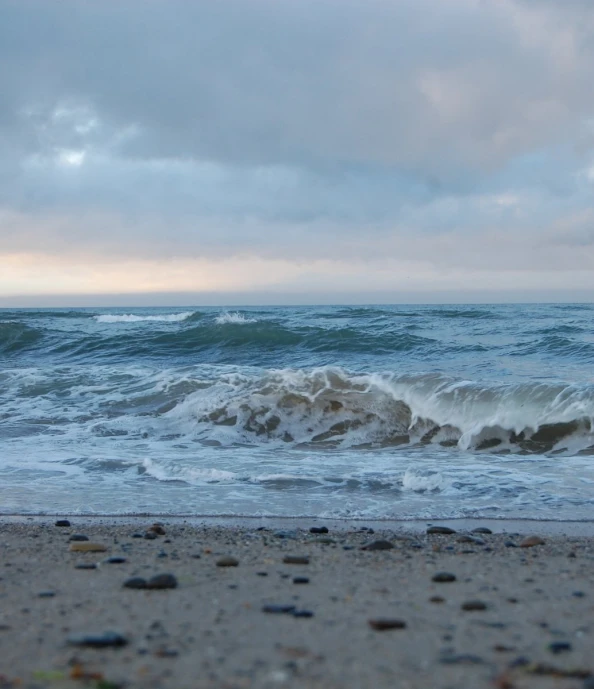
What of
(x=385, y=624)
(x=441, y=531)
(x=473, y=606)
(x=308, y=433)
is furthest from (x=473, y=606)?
(x=308, y=433)

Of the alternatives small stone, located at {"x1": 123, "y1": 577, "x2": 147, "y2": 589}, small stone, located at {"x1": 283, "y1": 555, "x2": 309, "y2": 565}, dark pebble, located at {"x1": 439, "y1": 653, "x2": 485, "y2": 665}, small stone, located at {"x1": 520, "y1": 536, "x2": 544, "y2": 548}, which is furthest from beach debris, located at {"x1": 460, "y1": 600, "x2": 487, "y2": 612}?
small stone, located at {"x1": 520, "y1": 536, "x2": 544, "y2": 548}

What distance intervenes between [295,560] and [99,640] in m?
1.61

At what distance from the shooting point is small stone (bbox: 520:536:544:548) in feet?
14.9

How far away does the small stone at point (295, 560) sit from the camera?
12.7ft

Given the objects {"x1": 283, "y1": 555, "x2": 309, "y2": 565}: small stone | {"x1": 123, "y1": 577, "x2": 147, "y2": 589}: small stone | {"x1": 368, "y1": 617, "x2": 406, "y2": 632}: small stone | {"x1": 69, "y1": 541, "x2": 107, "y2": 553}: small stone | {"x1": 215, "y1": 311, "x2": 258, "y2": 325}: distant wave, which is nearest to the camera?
{"x1": 368, "y1": 617, "x2": 406, "y2": 632}: small stone

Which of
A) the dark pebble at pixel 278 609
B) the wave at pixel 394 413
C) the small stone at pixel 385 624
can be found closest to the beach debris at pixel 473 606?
the small stone at pixel 385 624

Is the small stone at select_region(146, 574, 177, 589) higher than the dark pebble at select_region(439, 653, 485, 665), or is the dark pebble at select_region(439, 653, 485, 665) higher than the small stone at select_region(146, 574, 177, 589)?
the dark pebble at select_region(439, 653, 485, 665)

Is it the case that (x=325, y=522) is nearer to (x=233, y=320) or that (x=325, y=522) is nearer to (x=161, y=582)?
(x=161, y=582)

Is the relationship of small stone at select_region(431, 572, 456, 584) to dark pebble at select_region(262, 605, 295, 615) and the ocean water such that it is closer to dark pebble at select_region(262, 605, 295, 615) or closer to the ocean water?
dark pebble at select_region(262, 605, 295, 615)

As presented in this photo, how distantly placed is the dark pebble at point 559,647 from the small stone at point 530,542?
2.13 metres

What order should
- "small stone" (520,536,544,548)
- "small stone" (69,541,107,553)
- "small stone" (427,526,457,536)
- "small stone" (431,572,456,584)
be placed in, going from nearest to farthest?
"small stone" (431,572,456,584)
"small stone" (69,541,107,553)
"small stone" (520,536,544,548)
"small stone" (427,526,457,536)

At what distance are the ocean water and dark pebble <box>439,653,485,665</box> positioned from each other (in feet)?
11.2

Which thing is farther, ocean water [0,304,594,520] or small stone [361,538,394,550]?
ocean water [0,304,594,520]

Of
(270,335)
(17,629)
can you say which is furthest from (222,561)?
(270,335)
